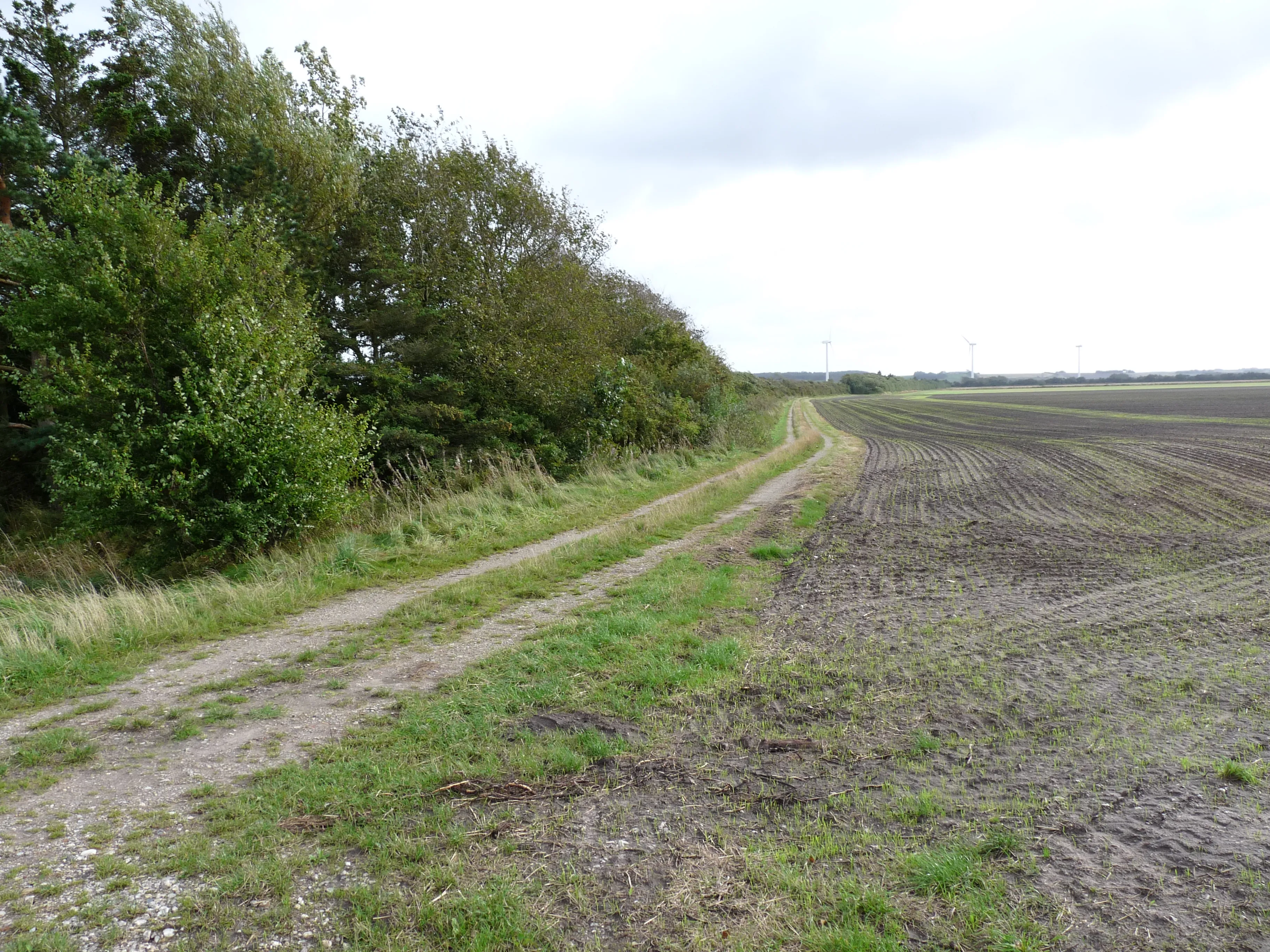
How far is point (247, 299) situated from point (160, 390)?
195 cm

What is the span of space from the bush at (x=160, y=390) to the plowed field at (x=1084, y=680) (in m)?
7.38

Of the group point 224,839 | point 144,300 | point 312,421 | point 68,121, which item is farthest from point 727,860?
point 68,121

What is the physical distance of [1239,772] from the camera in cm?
399

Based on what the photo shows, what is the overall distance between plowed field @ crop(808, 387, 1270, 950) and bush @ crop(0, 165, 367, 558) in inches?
290

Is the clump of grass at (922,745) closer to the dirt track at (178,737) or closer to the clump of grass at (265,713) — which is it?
the dirt track at (178,737)

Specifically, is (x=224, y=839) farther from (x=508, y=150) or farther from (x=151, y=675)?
(x=508, y=150)

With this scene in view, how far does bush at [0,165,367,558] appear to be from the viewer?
941 centimetres

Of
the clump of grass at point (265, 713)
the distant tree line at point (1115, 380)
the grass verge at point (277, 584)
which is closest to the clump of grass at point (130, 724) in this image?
the clump of grass at point (265, 713)

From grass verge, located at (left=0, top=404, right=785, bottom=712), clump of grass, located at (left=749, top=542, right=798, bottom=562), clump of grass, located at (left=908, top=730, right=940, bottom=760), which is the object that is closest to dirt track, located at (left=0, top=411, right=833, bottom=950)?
grass verge, located at (left=0, top=404, right=785, bottom=712)

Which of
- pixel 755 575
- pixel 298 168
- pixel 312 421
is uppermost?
pixel 298 168

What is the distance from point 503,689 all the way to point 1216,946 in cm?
440

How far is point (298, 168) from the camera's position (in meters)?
17.8

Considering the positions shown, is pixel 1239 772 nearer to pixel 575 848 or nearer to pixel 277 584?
pixel 575 848

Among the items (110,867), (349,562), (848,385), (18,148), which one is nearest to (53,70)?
(18,148)
